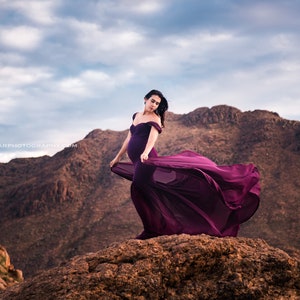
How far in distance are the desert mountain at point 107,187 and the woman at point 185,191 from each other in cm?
2219

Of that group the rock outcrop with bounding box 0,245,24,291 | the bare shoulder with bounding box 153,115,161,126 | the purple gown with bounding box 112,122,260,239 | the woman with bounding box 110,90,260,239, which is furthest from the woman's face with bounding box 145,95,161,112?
the rock outcrop with bounding box 0,245,24,291

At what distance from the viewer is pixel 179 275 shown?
193 inches

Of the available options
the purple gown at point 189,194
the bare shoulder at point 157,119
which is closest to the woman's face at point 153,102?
the bare shoulder at point 157,119

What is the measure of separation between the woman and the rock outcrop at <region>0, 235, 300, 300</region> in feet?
5.30

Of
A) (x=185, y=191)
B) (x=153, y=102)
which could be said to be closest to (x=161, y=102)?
(x=153, y=102)

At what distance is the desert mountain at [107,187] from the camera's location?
114 ft

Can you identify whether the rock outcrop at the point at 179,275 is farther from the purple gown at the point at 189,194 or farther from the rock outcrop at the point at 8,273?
the rock outcrop at the point at 8,273

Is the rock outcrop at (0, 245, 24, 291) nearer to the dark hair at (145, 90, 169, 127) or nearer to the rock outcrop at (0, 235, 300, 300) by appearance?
the dark hair at (145, 90, 169, 127)

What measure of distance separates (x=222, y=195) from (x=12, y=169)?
178 feet

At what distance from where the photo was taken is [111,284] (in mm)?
4801

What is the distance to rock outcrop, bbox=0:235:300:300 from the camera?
15.3ft

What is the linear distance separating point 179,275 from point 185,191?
7.90 feet

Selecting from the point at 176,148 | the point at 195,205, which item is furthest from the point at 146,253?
the point at 176,148

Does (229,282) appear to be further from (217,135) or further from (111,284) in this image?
(217,135)
